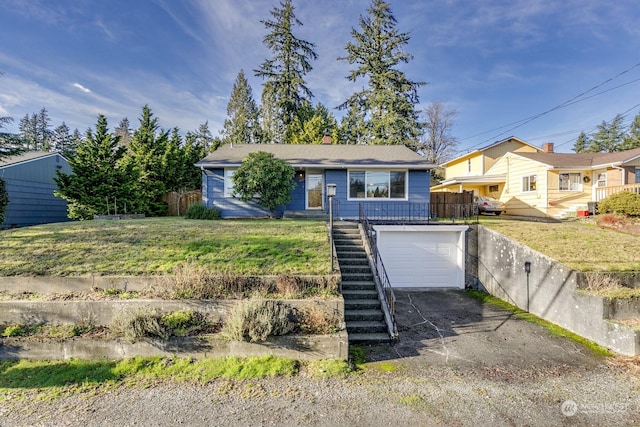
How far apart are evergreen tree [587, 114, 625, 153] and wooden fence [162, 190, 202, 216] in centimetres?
4822

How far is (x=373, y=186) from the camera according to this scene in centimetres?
1312

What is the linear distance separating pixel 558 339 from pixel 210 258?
7552 mm

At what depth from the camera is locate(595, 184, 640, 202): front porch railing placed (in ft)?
44.0

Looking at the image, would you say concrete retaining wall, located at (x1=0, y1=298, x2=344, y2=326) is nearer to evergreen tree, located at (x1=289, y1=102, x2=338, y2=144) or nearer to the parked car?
the parked car

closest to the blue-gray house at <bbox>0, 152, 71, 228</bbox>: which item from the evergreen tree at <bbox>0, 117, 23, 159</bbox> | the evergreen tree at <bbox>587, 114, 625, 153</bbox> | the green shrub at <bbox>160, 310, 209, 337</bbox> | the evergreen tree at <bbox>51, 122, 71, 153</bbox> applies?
the evergreen tree at <bbox>0, 117, 23, 159</bbox>

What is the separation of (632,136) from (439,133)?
25105 mm

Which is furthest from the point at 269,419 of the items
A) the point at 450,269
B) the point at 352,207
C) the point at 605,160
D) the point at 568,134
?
the point at 568,134

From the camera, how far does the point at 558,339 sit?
571 cm

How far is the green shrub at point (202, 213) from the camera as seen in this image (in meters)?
12.5

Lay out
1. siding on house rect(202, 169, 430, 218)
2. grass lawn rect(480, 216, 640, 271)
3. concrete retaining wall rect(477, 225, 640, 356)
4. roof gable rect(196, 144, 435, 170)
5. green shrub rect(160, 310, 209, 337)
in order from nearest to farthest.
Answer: green shrub rect(160, 310, 209, 337)
concrete retaining wall rect(477, 225, 640, 356)
grass lawn rect(480, 216, 640, 271)
roof gable rect(196, 144, 435, 170)
siding on house rect(202, 169, 430, 218)

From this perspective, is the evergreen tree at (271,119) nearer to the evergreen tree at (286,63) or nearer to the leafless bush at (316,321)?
the evergreen tree at (286,63)

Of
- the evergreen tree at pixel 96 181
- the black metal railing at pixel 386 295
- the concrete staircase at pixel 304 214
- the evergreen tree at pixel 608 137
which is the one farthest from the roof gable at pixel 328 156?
the evergreen tree at pixel 608 137

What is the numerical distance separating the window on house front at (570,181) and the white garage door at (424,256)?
37.9 feet

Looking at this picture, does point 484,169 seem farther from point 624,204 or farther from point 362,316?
point 362,316
